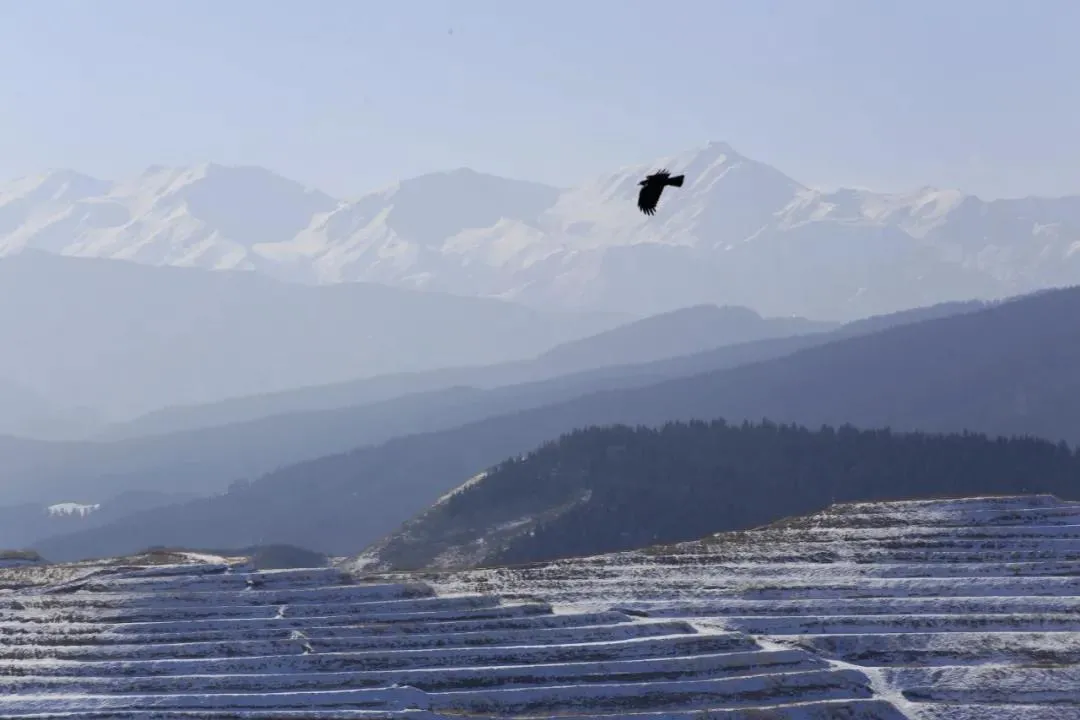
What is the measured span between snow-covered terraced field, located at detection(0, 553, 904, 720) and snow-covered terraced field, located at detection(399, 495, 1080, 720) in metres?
2.64

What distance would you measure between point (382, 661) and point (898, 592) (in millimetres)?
30725

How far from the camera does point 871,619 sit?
85.4 m

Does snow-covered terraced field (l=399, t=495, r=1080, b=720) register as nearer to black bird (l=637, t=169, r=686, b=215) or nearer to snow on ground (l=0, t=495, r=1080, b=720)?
snow on ground (l=0, t=495, r=1080, b=720)

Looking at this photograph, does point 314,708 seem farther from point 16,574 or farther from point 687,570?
point 16,574

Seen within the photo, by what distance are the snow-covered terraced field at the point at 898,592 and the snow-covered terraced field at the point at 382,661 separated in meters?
2.64

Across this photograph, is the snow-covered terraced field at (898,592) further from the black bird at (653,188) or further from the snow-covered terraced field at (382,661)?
the black bird at (653,188)

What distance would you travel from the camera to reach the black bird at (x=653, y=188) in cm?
4212

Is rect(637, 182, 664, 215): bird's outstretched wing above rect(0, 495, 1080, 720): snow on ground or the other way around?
above

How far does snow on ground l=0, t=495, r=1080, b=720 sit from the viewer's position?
7175cm

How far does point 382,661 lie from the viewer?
78.6 metres

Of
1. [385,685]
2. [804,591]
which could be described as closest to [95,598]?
[385,685]

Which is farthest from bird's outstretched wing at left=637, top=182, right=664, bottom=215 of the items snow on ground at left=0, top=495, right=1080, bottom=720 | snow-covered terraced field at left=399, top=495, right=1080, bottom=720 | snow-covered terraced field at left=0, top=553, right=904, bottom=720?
snow-covered terraced field at left=399, top=495, right=1080, bottom=720

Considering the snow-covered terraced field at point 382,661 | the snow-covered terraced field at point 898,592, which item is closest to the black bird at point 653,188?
the snow-covered terraced field at point 382,661

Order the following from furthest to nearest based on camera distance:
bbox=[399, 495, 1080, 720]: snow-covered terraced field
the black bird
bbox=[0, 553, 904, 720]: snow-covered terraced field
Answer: bbox=[399, 495, 1080, 720]: snow-covered terraced field
bbox=[0, 553, 904, 720]: snow-covered terraced field
the black bird
